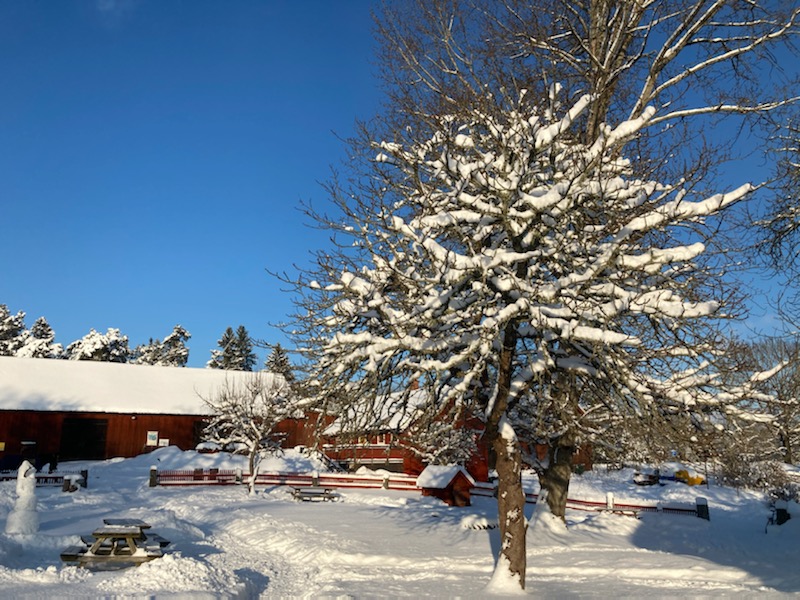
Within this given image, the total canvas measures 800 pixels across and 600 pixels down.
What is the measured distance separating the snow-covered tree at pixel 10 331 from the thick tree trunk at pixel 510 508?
3224 inches

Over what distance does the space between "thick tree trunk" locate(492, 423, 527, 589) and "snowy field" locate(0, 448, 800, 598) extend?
65 cm

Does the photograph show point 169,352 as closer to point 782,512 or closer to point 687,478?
point 687,478

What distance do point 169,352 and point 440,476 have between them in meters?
73.8

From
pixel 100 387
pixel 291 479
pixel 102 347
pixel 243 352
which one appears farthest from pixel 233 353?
pixel 291 479

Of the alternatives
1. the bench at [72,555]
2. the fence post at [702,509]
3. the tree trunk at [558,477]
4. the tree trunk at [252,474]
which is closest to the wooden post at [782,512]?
the fence post at [702,509]

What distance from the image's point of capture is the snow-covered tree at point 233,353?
90625 millimetres

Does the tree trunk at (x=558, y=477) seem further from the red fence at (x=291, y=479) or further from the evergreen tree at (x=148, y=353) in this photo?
the evergreen tree at (x=148, y=353)

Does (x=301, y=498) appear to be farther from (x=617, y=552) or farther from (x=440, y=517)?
(x=617, y=552)

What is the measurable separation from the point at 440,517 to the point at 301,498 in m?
7.68

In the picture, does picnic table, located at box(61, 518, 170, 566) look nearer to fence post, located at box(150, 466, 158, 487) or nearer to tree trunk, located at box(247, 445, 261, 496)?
tree trunk, located at box(247, 445, 261, 496)

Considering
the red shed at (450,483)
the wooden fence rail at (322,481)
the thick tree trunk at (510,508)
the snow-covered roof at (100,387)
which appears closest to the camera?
the thick tree trunk at (510,508)

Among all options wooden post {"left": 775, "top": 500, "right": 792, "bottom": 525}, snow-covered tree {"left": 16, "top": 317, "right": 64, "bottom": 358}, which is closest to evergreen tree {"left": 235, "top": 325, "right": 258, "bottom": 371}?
snow-covered tree {"left": 16, "top": 317, "right": 64, "bottom": 358}

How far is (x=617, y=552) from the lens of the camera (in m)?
15.3

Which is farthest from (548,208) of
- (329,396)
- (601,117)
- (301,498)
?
(301,498)
